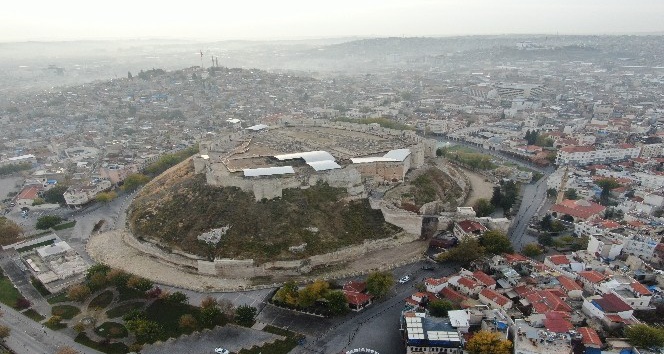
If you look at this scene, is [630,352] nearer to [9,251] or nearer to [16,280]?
[16,280]

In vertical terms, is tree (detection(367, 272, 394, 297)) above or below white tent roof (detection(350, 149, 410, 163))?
below

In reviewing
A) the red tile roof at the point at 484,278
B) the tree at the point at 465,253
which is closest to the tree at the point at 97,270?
the tree at the point at 465,253

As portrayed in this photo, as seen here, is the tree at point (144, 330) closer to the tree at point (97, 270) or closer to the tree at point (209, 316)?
the tree at point (209, 316)

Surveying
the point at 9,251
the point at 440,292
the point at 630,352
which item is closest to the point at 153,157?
the point at 9,251

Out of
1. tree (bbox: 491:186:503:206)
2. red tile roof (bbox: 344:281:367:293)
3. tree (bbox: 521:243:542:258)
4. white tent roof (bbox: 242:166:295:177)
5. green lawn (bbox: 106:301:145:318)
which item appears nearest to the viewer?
green lawn (bbox: 106:301:145:318)

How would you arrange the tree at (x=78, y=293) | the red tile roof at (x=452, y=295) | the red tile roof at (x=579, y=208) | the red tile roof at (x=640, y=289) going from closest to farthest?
the red tile roof at (x=640, y=289)
the red tile roof at (x=452, y=295)
the tree at (x=78, y=293)
the red tile roof at (x=579, y=208)

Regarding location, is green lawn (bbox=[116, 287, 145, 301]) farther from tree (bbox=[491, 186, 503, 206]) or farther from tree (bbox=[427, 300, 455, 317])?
tree (bbox=[491, 186, 503, 206])

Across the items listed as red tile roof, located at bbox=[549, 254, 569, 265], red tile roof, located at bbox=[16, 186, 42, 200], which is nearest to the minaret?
red tile roof, located at bbox=[549, 254, 569, 265]
